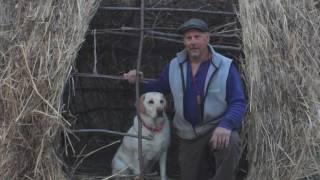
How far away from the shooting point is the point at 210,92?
5.62 meters

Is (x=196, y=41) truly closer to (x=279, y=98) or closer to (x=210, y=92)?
(x=210, y=92)

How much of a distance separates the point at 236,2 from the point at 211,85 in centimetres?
136

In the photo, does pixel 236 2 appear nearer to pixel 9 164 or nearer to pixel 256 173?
Result: pixel 256 173

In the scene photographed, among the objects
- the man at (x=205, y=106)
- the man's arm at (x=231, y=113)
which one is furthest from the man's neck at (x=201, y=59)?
the man's arm at (x=231, y=113)

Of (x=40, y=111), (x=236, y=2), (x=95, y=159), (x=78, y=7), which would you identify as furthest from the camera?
(x=95, y=159)

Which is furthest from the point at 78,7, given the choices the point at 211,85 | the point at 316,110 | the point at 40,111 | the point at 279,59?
the point at 316,110

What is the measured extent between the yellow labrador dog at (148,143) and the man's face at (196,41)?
3.51ft

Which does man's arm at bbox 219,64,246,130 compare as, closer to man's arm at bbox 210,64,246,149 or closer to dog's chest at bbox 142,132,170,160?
man's arm at bbox 210,64,246,149

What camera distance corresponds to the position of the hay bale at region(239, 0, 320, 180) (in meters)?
5.68

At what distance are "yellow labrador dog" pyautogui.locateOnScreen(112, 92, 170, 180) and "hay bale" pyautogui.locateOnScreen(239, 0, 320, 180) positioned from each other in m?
1.20

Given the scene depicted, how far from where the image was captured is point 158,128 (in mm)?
6730

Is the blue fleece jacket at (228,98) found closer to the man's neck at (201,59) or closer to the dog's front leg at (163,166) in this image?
the man's neck at (201,59)

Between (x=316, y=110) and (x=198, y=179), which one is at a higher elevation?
(x=316, y=110)

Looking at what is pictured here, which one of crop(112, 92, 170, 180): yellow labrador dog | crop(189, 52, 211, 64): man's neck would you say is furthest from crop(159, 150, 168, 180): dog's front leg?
crop(189, 52, 211, 64): man's neck
